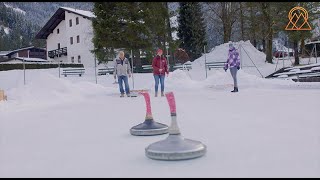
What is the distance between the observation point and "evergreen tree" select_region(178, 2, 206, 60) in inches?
1592

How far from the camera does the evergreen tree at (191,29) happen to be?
4044 cm

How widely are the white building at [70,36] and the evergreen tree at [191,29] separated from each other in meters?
10.5

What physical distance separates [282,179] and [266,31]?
30.7 metres

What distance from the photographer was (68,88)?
13.5 meters

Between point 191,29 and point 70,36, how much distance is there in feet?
56.3

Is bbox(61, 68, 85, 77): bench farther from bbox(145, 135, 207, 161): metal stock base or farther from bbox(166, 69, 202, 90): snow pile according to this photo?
bbox(145, 135, 207, 161): metal stock base

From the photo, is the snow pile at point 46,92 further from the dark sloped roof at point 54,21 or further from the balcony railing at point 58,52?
the balcony railing at point 58,52

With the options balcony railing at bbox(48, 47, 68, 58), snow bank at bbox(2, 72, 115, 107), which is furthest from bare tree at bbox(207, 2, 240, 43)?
snow bank at bbox(2, 72, 115, 107)

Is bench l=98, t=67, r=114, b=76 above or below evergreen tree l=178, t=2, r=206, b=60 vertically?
below

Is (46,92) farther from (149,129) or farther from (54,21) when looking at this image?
(54,21)

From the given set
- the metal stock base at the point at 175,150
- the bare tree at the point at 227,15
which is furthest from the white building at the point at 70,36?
the metal stock base at the point at 175,150

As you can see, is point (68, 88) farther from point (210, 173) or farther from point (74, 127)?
point (210, 173)

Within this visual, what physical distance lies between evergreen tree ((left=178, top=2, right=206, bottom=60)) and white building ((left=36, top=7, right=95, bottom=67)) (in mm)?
10488

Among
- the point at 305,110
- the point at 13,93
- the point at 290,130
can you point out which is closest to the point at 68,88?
the point at 13,93
